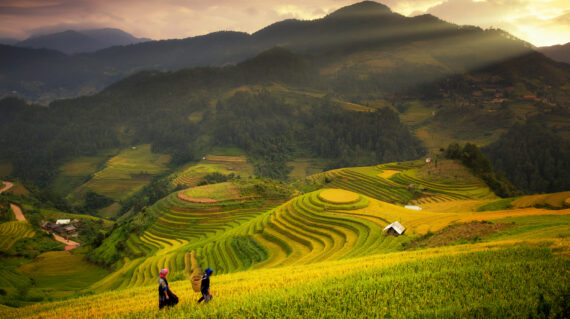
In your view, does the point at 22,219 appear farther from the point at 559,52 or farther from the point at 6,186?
the point at 559,52

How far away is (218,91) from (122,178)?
293 feet

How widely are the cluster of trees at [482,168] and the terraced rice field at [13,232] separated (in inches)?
2933

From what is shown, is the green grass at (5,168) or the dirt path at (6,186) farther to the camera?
the green grass at (5,168)

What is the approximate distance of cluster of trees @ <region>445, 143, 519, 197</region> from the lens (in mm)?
48000

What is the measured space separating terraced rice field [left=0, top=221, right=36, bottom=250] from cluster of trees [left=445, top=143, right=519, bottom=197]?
74.5 meters

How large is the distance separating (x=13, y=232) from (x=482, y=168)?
3099 inches

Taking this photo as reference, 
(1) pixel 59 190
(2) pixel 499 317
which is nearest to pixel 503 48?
(2) pixel 499 317

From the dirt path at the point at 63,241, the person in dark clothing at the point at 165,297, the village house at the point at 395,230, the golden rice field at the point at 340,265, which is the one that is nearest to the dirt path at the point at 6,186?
the dirt path at the point at 63,241

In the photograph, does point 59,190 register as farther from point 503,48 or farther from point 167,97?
point 503,48

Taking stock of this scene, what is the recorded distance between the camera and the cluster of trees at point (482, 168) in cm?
4800

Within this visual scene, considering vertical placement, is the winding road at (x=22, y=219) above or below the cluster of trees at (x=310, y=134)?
below

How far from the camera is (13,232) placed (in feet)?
124

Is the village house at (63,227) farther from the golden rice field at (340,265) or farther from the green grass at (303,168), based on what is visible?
the green grass at (303,168)

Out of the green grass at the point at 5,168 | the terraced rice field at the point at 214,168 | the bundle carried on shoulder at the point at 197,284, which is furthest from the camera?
the green grass at the point at 5,168
